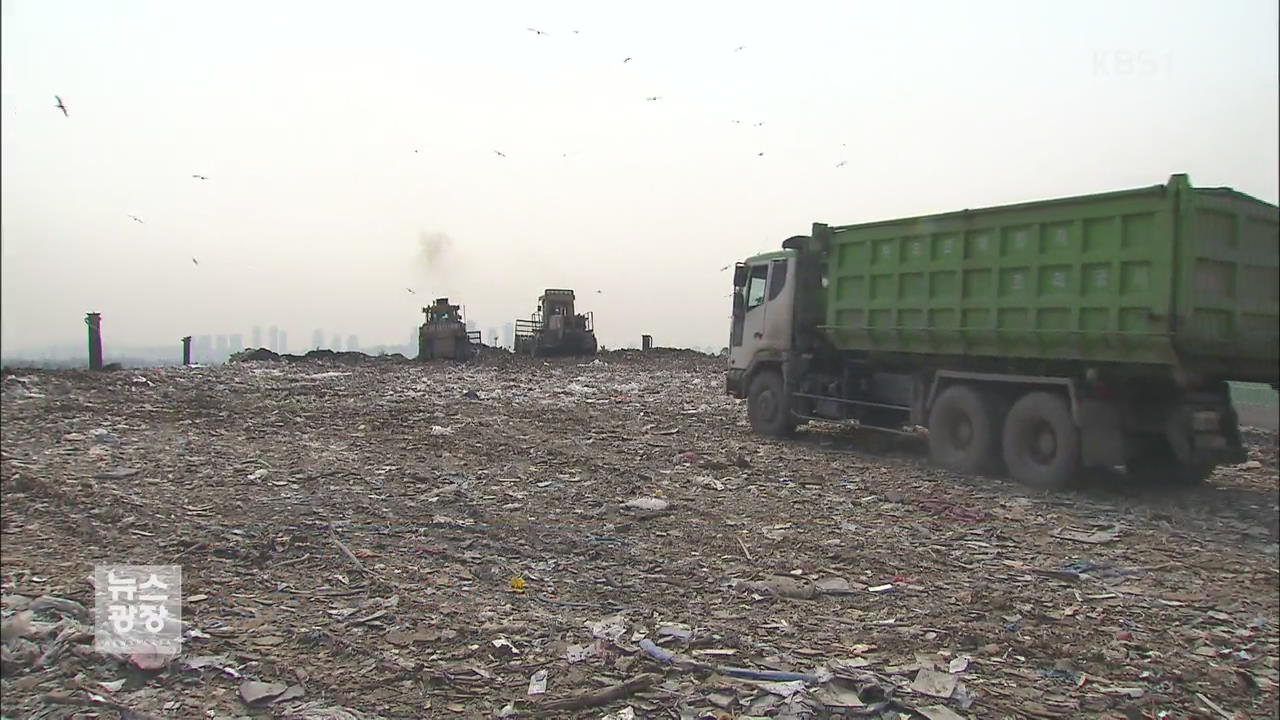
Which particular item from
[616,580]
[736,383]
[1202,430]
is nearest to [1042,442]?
[1202,430]

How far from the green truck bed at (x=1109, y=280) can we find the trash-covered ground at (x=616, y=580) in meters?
1.36

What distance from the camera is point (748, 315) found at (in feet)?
38.5

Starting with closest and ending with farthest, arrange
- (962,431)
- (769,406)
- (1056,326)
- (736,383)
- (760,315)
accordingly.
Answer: (1056,326), (962,431), (769,406), (760,315), (736,383)

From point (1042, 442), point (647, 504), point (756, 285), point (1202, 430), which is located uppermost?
point (756, 285)

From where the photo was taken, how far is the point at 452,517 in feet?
Answer: 21.1

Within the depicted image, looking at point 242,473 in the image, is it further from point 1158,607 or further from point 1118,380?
point 1118,380

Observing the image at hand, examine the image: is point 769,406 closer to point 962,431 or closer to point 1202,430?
point 962,431

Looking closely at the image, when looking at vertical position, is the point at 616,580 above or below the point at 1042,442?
below

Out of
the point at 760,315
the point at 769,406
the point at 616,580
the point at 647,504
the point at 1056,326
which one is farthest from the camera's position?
the point at 760,315

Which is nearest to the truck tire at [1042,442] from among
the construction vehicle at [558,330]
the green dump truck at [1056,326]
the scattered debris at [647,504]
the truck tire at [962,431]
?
the green dump truck at [1056,326]

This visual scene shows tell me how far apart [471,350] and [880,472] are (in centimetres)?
1901

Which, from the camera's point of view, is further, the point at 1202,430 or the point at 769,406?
the point at 769,406

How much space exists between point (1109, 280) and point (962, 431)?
7.59ft

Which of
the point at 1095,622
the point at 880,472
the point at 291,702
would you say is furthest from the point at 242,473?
the point at 1095,622
